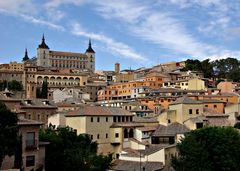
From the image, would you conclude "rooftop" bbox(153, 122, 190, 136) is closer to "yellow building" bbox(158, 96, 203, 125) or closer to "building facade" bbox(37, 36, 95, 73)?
"yellow building" bbox(158, 96, 203, 125)

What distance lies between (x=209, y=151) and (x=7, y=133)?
67.3 ft

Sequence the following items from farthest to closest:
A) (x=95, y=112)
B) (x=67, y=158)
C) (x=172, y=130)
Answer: (x=95, y=112) → (x=172, y=130) → (x=67, y=158)

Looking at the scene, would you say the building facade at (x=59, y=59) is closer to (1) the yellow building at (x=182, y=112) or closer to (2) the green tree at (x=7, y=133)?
(1) the yellow building at (x=182, y=112)

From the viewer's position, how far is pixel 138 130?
4900 centimetres

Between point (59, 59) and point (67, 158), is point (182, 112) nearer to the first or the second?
point (67, 158)

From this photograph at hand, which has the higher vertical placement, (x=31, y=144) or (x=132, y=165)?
(x=31, y=144)

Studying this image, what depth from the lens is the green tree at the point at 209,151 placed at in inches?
1431

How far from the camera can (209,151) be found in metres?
38.2

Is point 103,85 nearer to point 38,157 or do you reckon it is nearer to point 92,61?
point 92,61

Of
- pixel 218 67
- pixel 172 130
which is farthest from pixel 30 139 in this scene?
pixel 218 67

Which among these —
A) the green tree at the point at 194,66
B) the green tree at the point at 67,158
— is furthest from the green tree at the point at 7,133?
the green tree at the point at 194,66

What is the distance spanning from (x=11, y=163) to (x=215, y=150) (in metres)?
18.9

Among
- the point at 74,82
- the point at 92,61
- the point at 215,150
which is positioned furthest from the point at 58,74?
the point at 215,150

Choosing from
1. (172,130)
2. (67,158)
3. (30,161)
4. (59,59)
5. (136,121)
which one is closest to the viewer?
(30,161)
